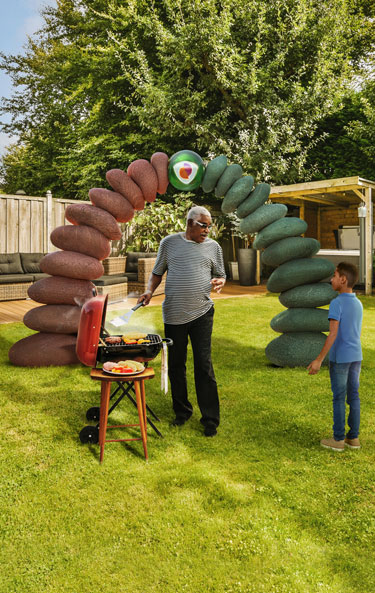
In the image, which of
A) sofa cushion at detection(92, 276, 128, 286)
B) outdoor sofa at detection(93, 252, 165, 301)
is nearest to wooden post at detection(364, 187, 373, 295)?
outdoor sofa at detection(93, 252, 165, 301)

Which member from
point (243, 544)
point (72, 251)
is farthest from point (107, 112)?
point (243, 544)

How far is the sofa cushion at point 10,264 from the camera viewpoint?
31.4 feet

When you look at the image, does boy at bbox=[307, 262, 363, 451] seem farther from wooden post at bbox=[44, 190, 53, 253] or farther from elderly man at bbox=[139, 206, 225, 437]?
wooden post at bbox=[44, 190, 53, 253]

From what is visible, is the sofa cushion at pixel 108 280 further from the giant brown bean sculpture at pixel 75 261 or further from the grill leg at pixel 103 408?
the grill leg at pixel 103 408

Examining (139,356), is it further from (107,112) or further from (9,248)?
(107,112)

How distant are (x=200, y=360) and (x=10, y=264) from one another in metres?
7.47

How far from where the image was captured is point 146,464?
2932 millimetres

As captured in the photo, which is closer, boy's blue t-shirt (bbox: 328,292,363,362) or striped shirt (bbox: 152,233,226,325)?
boy's blue t-shirt (bbox: 328,292,363,362)

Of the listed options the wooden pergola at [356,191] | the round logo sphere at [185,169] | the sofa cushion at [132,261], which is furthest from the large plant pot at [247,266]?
the round logo sphere at [185,169]

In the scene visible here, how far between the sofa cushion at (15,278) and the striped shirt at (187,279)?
21.6ft

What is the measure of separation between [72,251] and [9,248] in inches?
228

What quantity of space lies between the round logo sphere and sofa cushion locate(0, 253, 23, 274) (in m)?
5.85

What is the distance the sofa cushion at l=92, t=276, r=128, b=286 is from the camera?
29.6 ft

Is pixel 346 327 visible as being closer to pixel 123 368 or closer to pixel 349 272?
pixel 349 272
